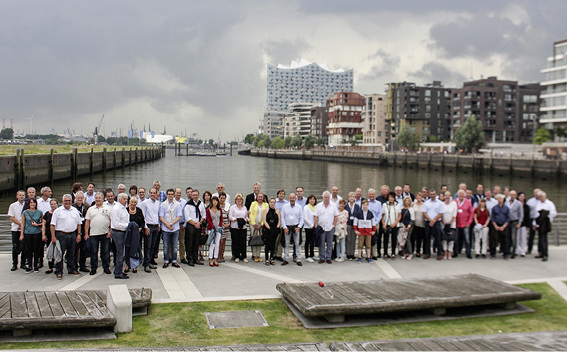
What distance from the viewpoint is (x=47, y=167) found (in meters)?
55.6

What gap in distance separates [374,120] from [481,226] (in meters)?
149

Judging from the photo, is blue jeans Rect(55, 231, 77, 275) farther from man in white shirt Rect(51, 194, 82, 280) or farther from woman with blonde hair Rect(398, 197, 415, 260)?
woman with blonde hair Rect(398, 197, 415, 260)

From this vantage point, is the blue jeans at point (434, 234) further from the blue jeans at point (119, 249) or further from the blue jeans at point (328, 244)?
the blue jeans at point (119, 249)

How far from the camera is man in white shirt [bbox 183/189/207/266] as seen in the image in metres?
12.4

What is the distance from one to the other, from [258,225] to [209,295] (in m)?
3.36

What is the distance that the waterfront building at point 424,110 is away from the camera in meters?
144

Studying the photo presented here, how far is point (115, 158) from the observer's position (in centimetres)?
9181

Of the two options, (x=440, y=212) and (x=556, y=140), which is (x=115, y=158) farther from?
(x=440, y=212)

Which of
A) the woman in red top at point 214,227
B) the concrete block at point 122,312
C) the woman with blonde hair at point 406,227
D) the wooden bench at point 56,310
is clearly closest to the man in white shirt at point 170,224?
the woman in red top at point 214,227

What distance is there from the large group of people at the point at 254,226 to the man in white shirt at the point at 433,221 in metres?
0.03

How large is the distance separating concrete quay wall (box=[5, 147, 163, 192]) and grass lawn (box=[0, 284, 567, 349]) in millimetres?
42284

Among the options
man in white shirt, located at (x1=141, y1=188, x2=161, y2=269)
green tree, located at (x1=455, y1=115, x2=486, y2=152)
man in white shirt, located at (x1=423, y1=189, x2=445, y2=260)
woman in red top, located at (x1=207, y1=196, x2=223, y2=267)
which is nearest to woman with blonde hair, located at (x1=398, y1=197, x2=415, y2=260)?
man in white shirt, located at (x1=423, y1=189, x2=445, y2=260)

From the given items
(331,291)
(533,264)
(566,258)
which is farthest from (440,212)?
(331,291)

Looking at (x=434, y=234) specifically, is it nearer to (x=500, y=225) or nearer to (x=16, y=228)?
(x=500, y=225)
